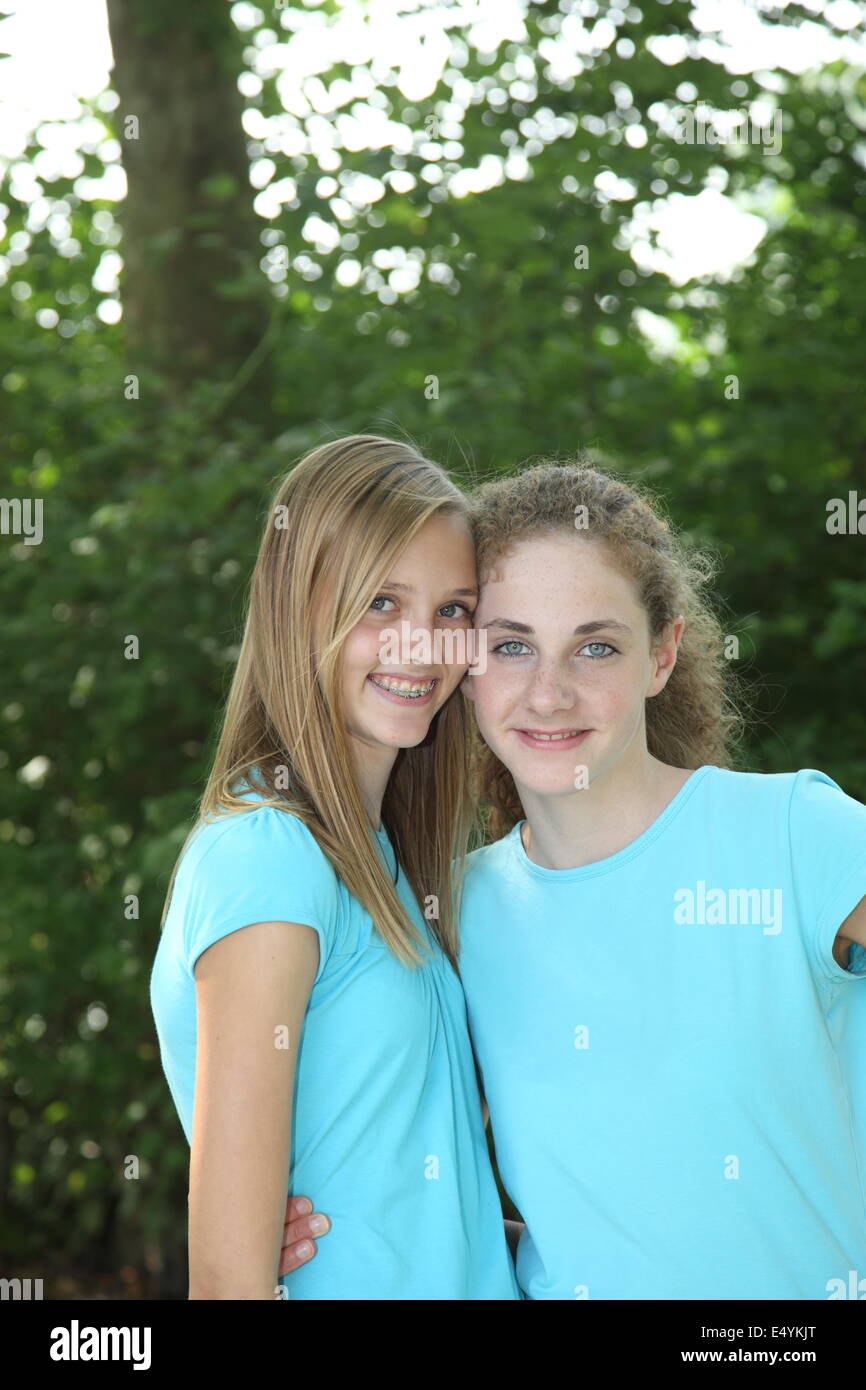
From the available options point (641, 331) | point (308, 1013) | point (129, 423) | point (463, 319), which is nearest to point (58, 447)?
point (129, 423)

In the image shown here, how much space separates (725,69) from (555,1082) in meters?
2.91

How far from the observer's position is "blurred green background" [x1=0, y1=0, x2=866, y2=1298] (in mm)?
3869

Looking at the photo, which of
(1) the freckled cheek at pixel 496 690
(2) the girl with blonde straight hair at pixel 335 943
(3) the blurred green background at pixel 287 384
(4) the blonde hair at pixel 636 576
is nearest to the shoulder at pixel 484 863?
(2) the girl with blonde straight hair at pixel 335 943

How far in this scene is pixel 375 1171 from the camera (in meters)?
2.00

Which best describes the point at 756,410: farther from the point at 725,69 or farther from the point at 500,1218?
the point at 500,1218

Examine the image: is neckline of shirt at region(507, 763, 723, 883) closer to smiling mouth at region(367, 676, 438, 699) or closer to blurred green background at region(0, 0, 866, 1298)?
smiling mouth at region(367, 676, 438, 699)

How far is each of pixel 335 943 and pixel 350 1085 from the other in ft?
0.67

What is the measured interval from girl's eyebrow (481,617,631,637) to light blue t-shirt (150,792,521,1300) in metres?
0.48

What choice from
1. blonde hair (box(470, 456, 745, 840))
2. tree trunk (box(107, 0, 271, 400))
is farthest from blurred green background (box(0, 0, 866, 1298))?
blonde hair (box(470, 456, 745, 840))

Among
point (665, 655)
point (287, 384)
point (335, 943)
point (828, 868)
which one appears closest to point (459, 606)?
point (665, 655)

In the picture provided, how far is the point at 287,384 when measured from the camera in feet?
15.5

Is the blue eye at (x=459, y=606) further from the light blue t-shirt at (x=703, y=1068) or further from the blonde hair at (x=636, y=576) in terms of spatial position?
the light blue t-shirt at (x=703, y=1068)

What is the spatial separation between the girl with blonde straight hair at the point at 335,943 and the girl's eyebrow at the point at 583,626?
0.09 m

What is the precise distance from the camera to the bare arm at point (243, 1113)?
6.07 feet
